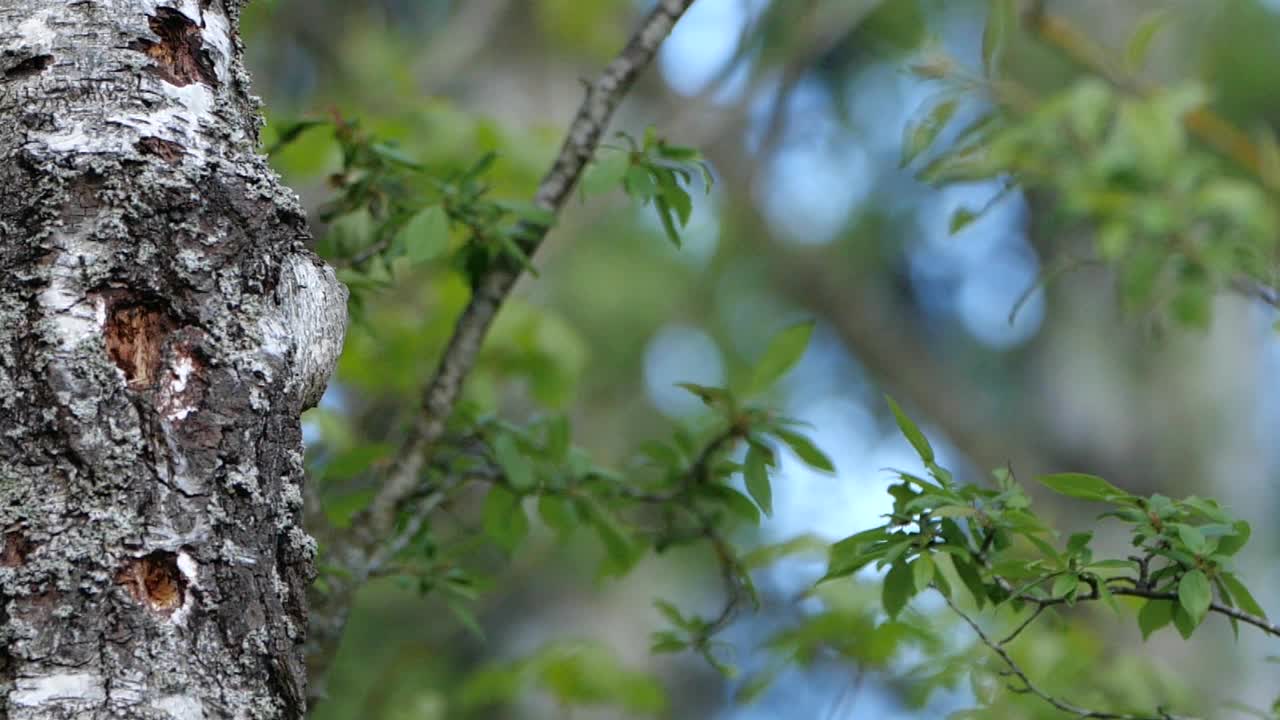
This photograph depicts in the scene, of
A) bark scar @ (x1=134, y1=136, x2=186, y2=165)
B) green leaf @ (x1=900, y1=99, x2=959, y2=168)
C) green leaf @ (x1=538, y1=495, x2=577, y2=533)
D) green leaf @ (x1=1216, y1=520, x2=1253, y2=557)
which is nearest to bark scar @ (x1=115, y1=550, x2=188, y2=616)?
bark scar @ (x1=134, y1=136, x2=186, y2=165)

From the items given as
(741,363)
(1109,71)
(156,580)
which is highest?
(741,363)

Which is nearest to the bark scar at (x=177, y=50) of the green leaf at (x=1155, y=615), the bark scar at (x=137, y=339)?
the bark scar at (x=137, y=339)

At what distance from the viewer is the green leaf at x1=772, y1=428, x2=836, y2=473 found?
1.46 m

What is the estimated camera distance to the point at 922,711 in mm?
1998

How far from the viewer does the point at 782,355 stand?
152cm

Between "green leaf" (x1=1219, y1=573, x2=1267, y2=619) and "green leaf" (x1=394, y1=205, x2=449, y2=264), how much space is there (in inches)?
32.2

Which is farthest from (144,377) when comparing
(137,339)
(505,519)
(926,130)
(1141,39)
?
(1141,39)

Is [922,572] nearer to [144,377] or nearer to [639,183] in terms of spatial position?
[639,183]

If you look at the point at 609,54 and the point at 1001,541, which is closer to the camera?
the point at 1001,541

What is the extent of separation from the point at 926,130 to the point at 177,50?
105 centimetres

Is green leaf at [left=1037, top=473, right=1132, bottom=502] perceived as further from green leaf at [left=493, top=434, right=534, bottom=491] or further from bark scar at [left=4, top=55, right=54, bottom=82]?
bark scar at [left=4, top=55, right=54, bottom=82]

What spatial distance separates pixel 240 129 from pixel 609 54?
184 inches

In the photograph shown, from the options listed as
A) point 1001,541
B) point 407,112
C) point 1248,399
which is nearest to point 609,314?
point 1248,399

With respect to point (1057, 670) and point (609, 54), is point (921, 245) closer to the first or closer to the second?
point (609, 54)
